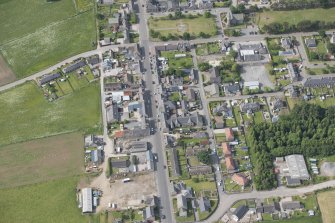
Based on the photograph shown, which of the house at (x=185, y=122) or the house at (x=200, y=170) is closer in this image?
the house at (x=200, y=170)

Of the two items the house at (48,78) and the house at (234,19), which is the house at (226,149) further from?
the house at (48,78)

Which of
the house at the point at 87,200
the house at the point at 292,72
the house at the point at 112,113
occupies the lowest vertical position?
the house at the point at 87,200

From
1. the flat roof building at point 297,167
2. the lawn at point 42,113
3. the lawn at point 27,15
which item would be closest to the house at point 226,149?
the flat roof building at point 297,167

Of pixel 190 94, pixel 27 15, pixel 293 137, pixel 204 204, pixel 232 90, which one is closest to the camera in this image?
pixel 204 204

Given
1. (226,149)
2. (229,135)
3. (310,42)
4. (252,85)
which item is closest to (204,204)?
(226,149)

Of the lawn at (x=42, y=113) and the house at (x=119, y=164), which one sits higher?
the lawn at (x=42, y=113)

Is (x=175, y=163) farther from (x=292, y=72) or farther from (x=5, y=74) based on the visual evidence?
(x=5, y=74)
